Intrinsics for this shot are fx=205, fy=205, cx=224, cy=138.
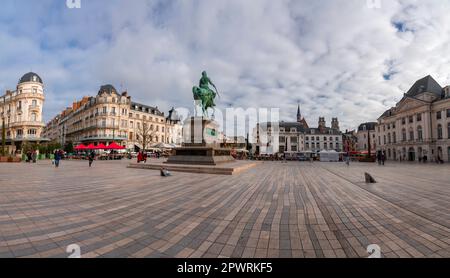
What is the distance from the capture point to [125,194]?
7.32 metres

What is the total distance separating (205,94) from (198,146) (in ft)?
17.9

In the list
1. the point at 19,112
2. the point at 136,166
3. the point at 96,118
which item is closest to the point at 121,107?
the point at 96,118

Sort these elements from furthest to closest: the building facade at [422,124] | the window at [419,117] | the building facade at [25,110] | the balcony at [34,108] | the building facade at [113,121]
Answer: the building facade at [113,121]
the balcony at [34,108]
the building facade at [25,110]
the window at [419,117]
the building facade at [422,124]

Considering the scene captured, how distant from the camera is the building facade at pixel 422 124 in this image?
43.1 m

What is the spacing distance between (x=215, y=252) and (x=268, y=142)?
86.6m

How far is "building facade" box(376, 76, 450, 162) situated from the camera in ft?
141

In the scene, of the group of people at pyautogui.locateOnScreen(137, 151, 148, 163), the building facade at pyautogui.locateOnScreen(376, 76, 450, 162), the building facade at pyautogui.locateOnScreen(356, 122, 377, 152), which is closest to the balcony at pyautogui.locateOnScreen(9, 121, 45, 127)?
the group of people at pyautogui.locateOnScreen(137, 151, 148, 163)

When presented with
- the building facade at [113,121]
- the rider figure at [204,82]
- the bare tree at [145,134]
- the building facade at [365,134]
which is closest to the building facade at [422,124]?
the building facade at [365,134]

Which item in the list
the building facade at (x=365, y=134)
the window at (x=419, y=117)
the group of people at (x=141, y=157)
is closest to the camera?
the group of people at (x=141, y=157)

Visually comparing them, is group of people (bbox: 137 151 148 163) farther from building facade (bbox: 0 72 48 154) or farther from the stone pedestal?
building facade (bbox: 0 72 48 154)

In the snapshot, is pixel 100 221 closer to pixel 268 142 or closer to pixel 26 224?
pixel 26 224

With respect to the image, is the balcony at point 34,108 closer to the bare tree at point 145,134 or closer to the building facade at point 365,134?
the bare tree at point 145,134

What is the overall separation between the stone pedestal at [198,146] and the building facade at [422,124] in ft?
150
